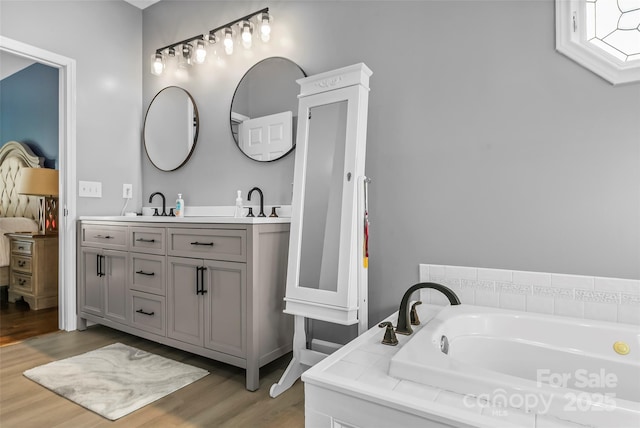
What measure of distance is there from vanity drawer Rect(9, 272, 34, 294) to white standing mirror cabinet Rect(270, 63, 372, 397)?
3.06 m

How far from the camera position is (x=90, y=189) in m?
3.03

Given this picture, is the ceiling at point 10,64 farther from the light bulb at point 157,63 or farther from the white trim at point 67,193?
the light bulb at point 157,63

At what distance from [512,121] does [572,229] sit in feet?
1.78

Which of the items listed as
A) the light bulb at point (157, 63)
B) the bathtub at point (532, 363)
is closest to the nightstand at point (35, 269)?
the light bulb at point (157, 63)

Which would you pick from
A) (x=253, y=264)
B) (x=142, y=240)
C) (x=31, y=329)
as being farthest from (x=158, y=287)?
(x=31, y=329)

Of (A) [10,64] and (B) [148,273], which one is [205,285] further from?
(A) [10,64]

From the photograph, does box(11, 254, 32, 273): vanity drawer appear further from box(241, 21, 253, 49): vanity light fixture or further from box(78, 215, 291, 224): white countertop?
box(241, 21, 253, 49): vanity light fixture

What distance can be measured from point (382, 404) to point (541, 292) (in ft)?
3.54

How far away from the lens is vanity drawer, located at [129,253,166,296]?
2316 mm

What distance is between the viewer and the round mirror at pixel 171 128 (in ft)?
9.84

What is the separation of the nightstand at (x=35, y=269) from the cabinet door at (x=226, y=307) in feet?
8.13

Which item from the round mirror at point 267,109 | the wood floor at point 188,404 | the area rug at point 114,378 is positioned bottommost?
the wood floor at point 188,404

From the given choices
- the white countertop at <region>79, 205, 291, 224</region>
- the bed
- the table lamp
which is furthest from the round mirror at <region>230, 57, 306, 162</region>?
the bed

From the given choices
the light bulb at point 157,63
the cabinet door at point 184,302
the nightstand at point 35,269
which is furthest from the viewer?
the nightstand at point 35,269
